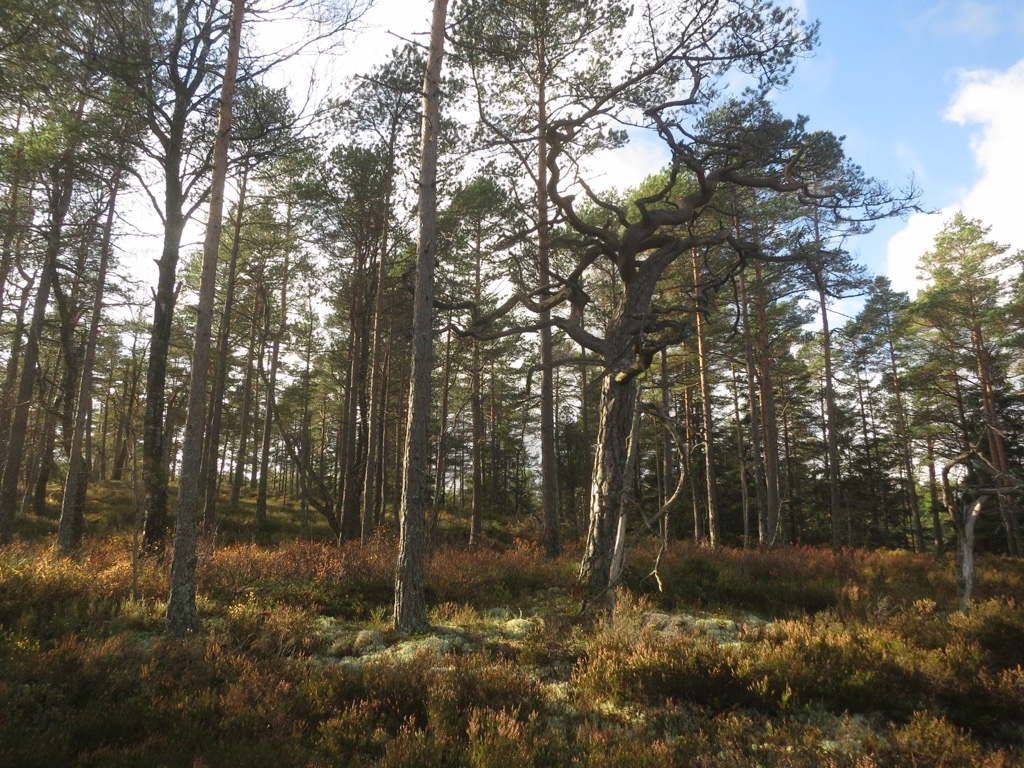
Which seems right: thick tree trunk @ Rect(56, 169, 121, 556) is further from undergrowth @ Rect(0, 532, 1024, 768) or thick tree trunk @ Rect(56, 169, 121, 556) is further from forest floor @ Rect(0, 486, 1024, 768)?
forest floor @ Rect(0, 486, 1024, 768)

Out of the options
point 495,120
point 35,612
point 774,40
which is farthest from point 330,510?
point 774,40

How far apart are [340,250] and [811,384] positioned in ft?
85.0

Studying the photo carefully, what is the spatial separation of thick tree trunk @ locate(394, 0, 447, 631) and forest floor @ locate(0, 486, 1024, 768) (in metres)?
0.52

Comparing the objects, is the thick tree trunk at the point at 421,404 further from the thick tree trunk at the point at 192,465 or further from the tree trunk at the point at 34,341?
the tree trunk at the point at 34,341

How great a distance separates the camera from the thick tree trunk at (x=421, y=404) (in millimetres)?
7215

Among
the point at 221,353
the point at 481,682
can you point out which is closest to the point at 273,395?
the point at 221,353

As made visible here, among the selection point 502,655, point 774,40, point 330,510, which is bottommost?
point 502,655

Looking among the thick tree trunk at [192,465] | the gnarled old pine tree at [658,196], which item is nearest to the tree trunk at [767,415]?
the gnarled old pine tree at [658,196]

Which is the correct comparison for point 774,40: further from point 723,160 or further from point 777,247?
point 777,247

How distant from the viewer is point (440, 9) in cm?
831

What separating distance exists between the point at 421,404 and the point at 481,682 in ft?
11.6

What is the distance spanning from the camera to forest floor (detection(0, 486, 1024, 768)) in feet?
13.5

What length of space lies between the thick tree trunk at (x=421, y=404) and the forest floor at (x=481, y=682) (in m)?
0.52

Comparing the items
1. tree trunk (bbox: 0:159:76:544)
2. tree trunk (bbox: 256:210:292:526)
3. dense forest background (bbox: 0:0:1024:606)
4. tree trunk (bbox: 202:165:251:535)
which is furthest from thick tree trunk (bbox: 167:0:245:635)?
tree trunk (bbox: 256:210:292:526)
